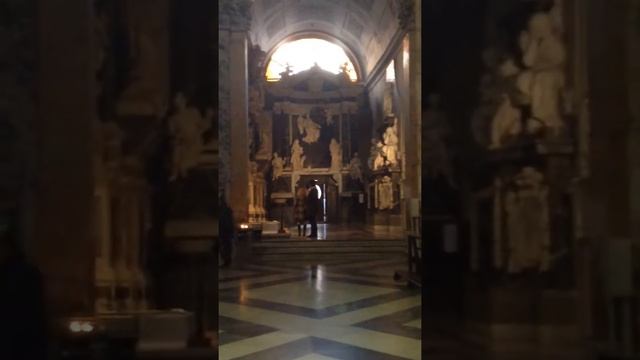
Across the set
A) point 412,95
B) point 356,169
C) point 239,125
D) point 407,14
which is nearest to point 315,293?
point 412,95

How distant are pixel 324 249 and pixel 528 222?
494 inches

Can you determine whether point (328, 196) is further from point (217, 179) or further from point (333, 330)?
point (217, 179)

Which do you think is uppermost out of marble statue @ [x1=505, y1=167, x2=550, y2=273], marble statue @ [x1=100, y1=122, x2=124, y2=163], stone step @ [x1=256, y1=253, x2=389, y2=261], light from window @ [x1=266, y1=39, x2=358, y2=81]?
light from window @ [x1=266, y1=39, x2=358, y2=81]

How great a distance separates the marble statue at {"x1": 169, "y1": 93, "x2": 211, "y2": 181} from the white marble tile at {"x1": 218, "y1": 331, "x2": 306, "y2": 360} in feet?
8.26

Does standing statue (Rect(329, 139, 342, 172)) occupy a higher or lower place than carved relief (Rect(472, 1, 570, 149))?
higher

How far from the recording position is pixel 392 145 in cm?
2184

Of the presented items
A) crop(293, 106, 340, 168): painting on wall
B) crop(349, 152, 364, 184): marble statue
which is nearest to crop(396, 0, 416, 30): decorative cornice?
crop(349, 152, 364, 184): marble statue

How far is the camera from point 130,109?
3.15 m

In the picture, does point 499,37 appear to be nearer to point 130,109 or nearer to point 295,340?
point 130,109

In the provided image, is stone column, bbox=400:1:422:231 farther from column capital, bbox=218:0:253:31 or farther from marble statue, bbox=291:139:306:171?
marble statue, bbox=291:139:306:171

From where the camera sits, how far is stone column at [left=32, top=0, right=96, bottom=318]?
3.13 meters

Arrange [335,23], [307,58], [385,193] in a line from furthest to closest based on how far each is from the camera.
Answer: [307,58] → [335,23] → [385,193]

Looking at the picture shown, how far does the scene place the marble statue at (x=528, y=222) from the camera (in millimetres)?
3223

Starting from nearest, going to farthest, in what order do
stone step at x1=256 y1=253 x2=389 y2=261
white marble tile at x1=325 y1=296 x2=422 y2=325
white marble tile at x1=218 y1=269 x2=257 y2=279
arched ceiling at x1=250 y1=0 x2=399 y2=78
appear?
white marble tile at x1=325 y1=296 x2=422 y2=325, white marble tile at x1=218 y1=269 x2=257 y2=279, stone step at x1=256 y1=253 x2=389 y2=261, arched ceiling at x1=250 y1=0 x2=399 y2=78
